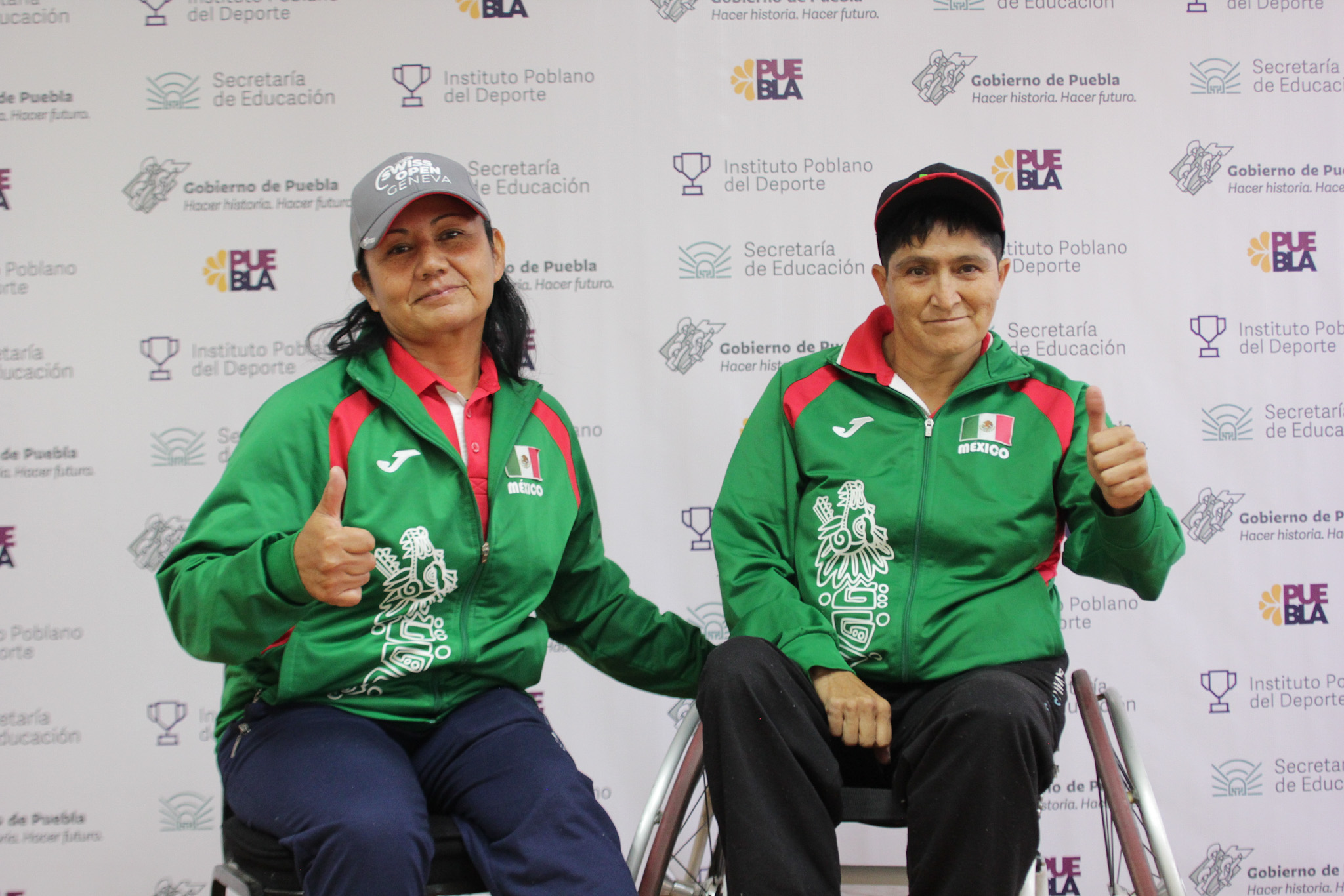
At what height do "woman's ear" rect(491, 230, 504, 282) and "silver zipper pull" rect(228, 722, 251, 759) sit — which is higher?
"woman's ear" rect(491, 230, 504, 282)

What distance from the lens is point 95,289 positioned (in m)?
2.48

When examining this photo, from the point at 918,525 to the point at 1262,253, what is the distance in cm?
172

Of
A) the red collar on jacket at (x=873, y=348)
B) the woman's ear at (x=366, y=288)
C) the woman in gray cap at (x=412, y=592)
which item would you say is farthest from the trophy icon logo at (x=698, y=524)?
the woman's ear at (x=366, y=288)

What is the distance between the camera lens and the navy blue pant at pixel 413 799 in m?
1.12

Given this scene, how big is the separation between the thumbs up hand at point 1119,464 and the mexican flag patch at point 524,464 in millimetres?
833

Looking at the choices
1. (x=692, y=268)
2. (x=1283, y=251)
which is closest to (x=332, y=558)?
(x=692, y=268)

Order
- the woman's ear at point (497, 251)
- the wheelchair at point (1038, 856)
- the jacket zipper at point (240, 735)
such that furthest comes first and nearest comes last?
the woman's ear at point (497, 251), the jacket zipper at point (240, 735), the wheelchair at point (1038, 856)

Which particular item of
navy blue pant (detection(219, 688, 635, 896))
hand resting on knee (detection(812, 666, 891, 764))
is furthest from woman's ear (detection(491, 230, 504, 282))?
hand resting on knee (detection(812, 666, 891, 764))

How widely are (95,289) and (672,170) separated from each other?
1549 mm

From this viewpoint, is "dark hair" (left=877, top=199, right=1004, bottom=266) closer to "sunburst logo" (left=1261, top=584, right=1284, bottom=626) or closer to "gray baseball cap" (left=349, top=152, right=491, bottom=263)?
"gray baseball cap" (left=349, top=152, right=491, bottom=263)

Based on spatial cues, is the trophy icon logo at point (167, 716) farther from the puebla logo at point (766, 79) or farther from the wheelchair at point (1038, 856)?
the puebla logo at point (766, 79)

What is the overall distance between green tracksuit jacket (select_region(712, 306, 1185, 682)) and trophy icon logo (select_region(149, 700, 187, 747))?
5.57ft

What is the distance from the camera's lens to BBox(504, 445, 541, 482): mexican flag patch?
4.94 feet

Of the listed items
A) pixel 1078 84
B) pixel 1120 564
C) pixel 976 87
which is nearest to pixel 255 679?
pixel 1120 564
